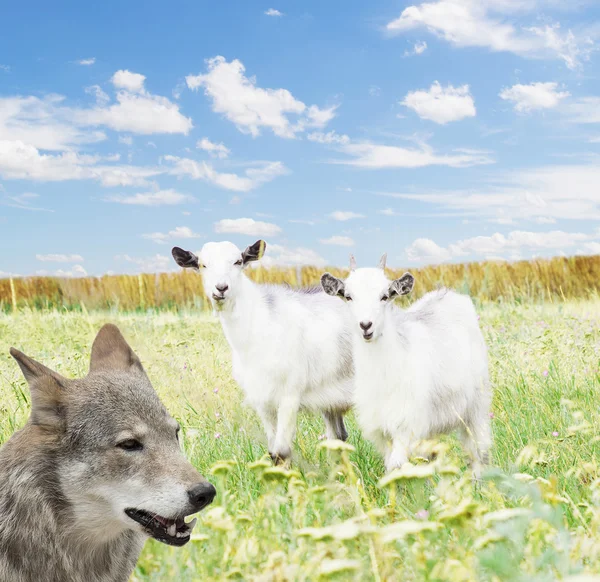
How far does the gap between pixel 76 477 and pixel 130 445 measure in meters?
0.28

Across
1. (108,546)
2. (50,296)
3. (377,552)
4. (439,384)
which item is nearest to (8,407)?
(108,546)

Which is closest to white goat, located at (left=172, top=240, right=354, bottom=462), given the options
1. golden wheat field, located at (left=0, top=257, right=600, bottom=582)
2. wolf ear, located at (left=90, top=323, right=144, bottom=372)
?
golden wheat field, located at (left=0, top=257, right=600, bottom=582)

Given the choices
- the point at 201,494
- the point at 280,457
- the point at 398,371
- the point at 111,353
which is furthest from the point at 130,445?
the point at 280,457

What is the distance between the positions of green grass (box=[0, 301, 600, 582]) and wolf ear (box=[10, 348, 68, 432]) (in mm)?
829

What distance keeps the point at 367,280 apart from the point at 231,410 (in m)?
2.97

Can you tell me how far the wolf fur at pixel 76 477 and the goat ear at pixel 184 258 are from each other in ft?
8.65

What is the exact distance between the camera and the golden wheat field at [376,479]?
210 cm

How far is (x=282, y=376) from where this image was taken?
18.8 feet

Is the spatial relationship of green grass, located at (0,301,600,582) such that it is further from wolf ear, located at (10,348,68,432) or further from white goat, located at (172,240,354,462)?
wolf ear, located at (10,348,68,432)

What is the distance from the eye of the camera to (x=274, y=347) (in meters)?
5.77

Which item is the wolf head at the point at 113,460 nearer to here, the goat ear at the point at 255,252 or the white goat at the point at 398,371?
the white goat at the point at 398,371

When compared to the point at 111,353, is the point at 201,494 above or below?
below

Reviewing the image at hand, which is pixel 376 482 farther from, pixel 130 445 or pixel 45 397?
pixel 45 397

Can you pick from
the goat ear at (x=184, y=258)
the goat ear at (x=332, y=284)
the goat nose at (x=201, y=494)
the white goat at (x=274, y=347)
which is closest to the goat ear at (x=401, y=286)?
the goat ear at (x=332, y=284)
